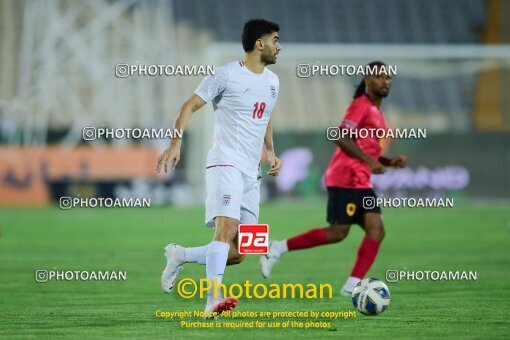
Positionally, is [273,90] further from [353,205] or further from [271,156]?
[353,205]

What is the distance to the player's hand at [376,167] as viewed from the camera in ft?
→ 33.8

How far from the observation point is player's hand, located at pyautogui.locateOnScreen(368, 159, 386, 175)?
33.8 feet

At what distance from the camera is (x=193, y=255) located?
895 centimetres

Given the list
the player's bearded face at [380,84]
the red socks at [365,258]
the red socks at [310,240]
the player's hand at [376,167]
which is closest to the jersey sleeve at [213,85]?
the player's hand at [376,167]

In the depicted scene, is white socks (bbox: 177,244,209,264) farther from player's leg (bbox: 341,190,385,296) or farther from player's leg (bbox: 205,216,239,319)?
player's leg (bbox: 341,190,385,296)

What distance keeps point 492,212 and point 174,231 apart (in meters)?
9.46

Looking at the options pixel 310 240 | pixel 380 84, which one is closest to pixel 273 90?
pixel 380 84

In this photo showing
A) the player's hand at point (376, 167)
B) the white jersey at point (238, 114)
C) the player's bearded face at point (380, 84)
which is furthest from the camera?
the player's bearded face at point (380, 84)

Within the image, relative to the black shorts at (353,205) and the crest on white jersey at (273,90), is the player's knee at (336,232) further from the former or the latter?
the crest on white jersey at (273,90)

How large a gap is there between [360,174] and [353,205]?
0.31m

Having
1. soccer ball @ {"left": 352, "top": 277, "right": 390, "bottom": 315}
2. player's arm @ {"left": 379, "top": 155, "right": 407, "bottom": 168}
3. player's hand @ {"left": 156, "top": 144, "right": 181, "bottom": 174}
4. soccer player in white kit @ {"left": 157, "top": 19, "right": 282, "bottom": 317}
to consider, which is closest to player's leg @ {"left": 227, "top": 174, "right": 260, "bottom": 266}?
soccer player in white kit @ {"left": 157, "top": 19, "right": 282, "bottom": 317}

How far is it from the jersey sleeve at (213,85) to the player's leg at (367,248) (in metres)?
2.73

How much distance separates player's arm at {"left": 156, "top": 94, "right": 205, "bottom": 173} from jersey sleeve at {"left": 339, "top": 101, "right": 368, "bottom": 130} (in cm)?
266

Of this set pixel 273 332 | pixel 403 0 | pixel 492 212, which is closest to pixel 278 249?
pixel 273 332
